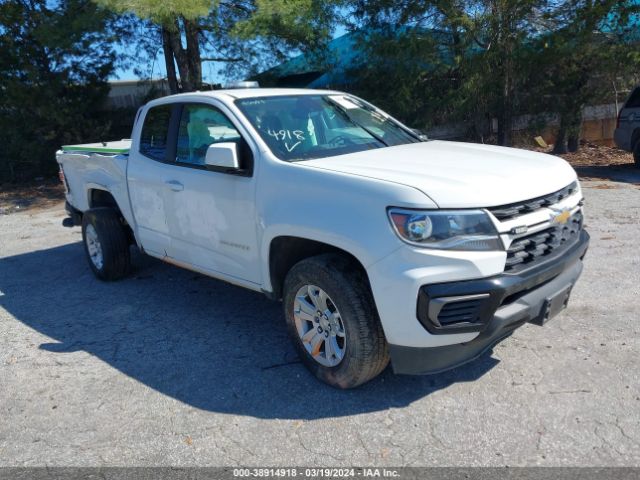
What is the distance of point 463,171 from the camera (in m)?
3.43

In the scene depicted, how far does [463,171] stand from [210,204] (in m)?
1.91

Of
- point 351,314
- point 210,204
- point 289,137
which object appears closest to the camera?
point 351,314

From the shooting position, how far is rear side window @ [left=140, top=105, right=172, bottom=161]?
506 cm

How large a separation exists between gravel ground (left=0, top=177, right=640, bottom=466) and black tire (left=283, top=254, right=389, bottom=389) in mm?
211

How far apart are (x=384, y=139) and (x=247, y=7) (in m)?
8.85

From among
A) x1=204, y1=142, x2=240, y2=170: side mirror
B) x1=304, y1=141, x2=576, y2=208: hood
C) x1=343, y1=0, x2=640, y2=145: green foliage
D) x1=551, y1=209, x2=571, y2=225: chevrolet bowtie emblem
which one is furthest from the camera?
x1=343, y1=0, x2=640, y2=145: green foliage

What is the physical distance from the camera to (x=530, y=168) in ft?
11.8

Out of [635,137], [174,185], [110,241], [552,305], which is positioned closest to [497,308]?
[552,305]

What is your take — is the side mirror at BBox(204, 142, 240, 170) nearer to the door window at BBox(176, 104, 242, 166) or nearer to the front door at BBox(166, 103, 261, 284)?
the front door at BBox(166, 103, 261, 284)

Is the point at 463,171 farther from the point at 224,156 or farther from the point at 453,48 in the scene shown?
the point at 453,48

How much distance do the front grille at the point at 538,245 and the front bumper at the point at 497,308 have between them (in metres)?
0.06

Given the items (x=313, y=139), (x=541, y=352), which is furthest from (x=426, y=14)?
(x=541, y=352)

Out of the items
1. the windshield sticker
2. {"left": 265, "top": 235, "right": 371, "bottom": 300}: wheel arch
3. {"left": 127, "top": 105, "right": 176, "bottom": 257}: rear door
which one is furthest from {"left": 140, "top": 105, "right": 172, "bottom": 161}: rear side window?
{"left": 265, "top": 235, "right": 371, "bottom": 300}: wheel arch

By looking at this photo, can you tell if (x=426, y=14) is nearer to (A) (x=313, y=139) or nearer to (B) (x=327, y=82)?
(B) (x=327, y=82)
